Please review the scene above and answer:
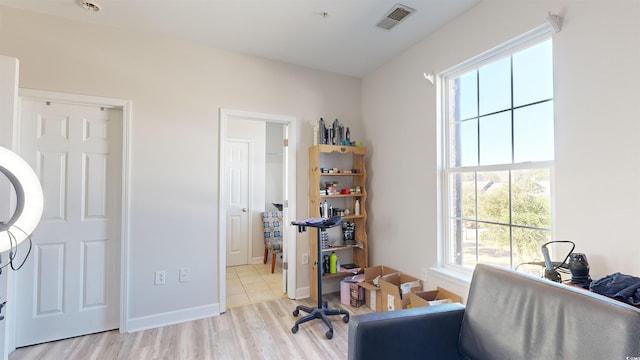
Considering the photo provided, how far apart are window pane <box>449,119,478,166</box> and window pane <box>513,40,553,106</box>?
383 millimetres

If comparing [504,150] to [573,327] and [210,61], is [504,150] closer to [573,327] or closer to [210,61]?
[573,327]

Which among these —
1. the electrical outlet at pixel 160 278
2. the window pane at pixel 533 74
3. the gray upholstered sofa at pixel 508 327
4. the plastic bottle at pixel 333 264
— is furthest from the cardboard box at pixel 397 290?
the electrical outlet at pixel 160 278

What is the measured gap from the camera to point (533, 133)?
72.1 inches

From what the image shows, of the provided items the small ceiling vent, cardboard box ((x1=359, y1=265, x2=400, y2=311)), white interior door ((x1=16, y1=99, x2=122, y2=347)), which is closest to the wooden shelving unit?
cardboard box ((x1=359, y1=265, x2=400, y2=311))

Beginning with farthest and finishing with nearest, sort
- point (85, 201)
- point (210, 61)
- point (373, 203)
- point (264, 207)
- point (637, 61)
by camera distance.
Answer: point (264, 207) < point (373, 203) < point (210, 61) < point (85, 201) < point (637, 61)

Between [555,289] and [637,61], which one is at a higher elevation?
[637,61]

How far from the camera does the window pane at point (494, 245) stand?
199cm

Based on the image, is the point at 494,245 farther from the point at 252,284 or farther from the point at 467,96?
the point at 252,284

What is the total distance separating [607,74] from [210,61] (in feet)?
9.76

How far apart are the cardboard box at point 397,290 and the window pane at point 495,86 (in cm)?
159

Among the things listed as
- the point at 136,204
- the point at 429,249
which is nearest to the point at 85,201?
the point at 136,204

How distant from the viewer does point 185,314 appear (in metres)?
2.59

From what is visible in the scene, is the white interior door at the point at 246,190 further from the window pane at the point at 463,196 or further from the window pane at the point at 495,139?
the window pane at the point at 495,139

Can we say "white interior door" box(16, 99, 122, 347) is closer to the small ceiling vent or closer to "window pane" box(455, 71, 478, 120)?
the small ceiling vent
